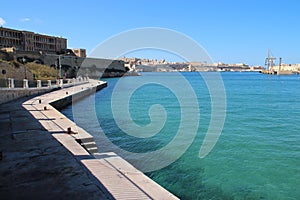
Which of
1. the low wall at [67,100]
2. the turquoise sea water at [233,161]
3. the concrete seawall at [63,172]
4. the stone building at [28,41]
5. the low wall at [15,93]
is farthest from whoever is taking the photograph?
the stone building at [28,41]

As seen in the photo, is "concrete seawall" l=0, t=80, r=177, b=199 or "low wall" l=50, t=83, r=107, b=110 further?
"low wall" l=50, t=83, r=107, b=110

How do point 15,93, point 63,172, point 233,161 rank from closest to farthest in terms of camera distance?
point 63,172
point 233,161
point 15,93

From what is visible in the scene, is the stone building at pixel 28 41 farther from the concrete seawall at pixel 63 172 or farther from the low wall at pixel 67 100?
the concrete seawall at pixel 63 172

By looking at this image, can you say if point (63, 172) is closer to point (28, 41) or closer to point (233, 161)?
point (233, 161)

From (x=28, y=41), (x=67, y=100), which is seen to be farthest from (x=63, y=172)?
(x=28, y=41)

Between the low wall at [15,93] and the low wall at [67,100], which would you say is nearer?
the low wall at [15,93]

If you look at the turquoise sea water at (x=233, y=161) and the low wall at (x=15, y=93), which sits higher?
the low wall at (x=15, y=93)

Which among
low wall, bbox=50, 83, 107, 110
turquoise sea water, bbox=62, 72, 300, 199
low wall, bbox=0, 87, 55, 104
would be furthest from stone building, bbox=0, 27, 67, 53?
turquoise sea water, bbox=62, 72, 300, 199

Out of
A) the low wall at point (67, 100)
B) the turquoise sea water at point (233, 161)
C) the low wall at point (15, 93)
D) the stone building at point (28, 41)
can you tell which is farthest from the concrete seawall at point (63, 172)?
the stone building at point (28, 41)

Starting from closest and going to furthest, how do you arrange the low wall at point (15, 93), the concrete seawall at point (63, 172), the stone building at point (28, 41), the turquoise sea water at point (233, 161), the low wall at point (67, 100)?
the concrete seawall at point (63, 172)
the turquoise sea water at point (233, 161)
the low wall at point (15, 93)
the low wall at point (67, 100)
the stone building at point (28, 41)

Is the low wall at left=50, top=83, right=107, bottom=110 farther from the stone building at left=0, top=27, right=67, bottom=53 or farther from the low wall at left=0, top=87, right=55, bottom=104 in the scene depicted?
the stone building at left=0, top=27, right=67, bottom=53

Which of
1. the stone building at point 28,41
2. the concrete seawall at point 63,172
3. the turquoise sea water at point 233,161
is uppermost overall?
the stone building at point 28,41

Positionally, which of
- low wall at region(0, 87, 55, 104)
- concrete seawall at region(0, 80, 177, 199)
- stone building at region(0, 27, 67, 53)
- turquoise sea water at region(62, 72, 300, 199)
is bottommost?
turquoise sea water at region(62, 72, 300, 199)

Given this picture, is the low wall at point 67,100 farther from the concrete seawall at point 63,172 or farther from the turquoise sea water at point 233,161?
the concrete seawall at point 63,172
